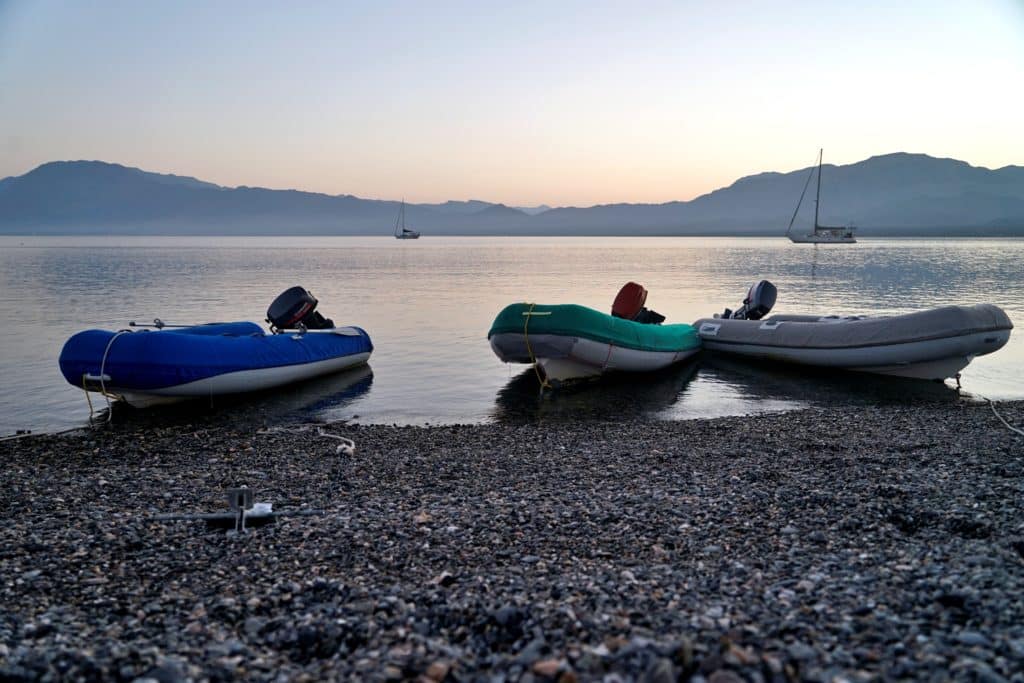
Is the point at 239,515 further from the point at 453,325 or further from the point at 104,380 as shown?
the point at 453,325

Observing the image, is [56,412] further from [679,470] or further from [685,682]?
[685,682]

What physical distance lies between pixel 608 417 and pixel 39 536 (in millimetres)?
8216

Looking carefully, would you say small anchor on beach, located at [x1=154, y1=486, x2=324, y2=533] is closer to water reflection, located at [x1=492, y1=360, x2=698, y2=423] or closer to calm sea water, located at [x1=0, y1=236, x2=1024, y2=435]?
calm sea water, located at [x1=0, y1=236, x2=1024, y2=435]

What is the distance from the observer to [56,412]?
11.7m

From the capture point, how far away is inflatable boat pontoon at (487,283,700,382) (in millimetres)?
13148

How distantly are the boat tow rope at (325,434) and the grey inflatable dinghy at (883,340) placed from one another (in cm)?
1043

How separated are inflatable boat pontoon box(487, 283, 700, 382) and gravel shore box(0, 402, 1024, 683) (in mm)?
4963

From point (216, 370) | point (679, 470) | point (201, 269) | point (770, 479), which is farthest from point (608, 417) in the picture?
point (201, 269)

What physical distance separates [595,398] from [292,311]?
6.67 meters

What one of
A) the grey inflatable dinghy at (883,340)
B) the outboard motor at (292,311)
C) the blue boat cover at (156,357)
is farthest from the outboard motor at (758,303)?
the blue boat cover at (156,357)

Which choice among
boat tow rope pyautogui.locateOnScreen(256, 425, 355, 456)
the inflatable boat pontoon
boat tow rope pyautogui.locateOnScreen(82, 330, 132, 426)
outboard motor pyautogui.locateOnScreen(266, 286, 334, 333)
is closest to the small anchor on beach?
boat tow rope pyautogui.locateOnScreen(256, 425, 355, 456)

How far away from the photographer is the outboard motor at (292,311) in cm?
1477

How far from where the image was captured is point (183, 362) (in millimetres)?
11141

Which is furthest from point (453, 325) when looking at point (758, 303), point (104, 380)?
point (104, 380)
